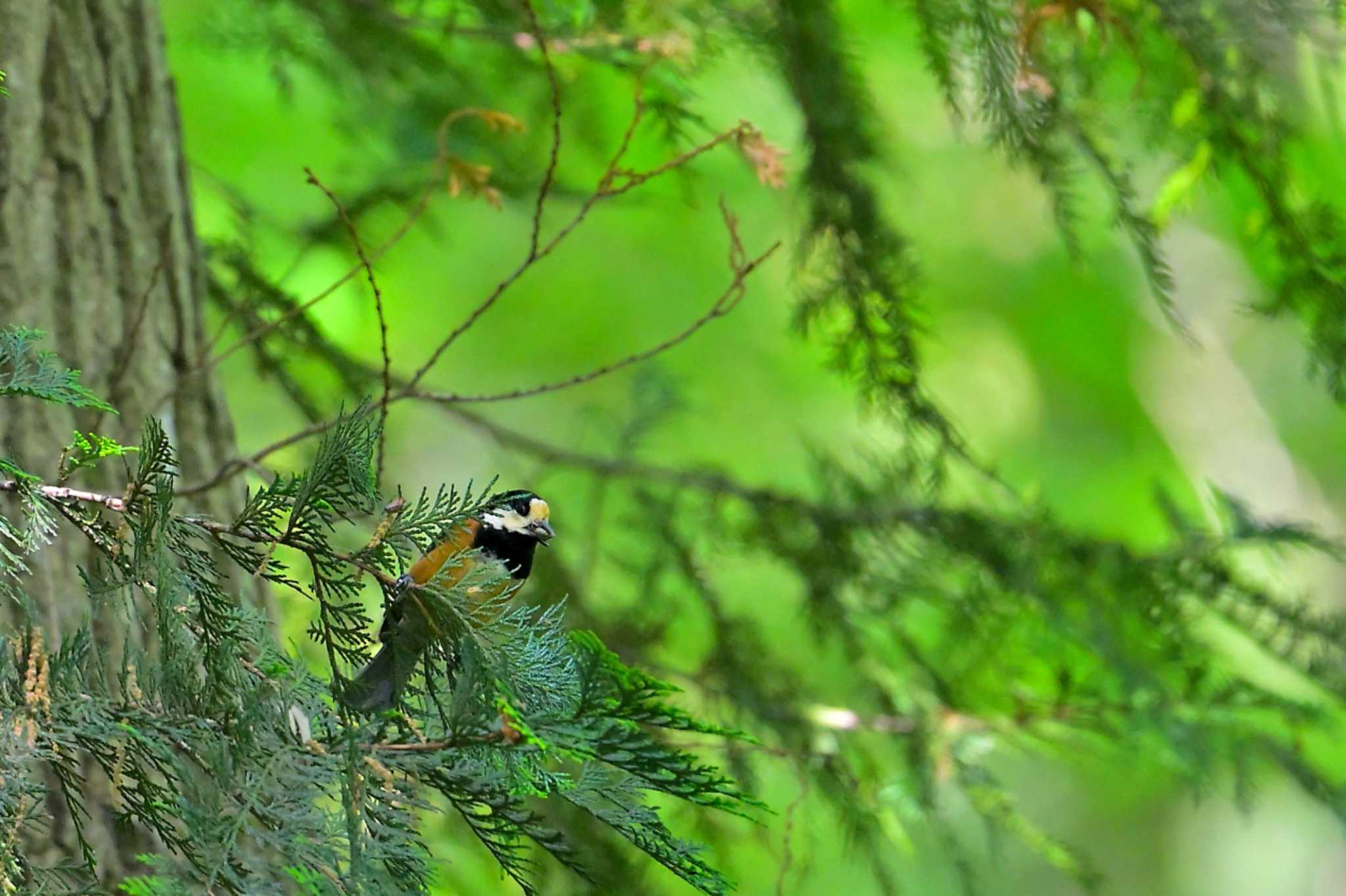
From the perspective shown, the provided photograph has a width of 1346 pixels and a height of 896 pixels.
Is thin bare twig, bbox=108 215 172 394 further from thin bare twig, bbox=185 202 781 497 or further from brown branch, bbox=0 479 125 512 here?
brown branch, bbox=0 479 125 512

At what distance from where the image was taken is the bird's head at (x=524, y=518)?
236 cm

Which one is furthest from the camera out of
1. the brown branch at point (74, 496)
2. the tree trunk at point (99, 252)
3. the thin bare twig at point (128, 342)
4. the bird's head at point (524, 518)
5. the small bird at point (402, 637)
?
the thin bare twig at point (128, 342)

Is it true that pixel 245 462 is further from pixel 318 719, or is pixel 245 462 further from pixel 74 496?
pixel 318 719

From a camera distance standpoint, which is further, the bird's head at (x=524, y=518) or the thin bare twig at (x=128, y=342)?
the thin bare twig at (x=128, y=342)

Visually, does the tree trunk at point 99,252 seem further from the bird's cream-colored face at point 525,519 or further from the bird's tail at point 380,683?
the bird's tail at point 380,683

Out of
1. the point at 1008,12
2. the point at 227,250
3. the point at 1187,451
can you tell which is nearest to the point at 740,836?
the point at 227,250

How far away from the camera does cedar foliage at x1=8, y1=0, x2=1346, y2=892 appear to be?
1.39 m

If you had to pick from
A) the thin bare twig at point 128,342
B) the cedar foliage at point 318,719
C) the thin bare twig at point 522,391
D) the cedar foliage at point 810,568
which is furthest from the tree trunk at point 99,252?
the cedar foliage at point 318,719

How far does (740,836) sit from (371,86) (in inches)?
106

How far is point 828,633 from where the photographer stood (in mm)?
3605

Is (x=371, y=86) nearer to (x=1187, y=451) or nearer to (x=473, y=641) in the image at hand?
(x=473, y=641)

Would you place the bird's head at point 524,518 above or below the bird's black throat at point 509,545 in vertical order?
above

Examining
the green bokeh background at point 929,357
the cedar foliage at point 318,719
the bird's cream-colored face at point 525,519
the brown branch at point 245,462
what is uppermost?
the cedar foliage at point 318,719

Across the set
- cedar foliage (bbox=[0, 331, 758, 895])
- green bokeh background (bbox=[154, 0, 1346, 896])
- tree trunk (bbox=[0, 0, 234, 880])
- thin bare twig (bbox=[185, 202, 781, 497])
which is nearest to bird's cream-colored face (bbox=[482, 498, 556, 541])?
thin bare twig (bbox=[185, 202, 781, 497])
